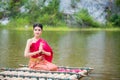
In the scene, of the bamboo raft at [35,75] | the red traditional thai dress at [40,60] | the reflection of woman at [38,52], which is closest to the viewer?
the bamboo raft at [35,75]

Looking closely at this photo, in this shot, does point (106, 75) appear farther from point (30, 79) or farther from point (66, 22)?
point (66, 22)

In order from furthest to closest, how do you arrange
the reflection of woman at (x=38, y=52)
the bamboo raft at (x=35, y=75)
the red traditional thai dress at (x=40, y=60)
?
the red traditional thai dress at (x=40, y=60), the reflection of woman at (x=38, y=52), the bamboo raft at (x=35, y=75)

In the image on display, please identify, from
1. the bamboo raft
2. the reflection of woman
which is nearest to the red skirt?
the reflection of woman

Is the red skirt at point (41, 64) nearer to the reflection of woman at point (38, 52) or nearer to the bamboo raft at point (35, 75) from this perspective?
A: the reflection of woman at point (38, 52)

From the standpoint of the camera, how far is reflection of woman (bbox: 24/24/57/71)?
11352 mm

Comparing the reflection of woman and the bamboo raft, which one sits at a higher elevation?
the reflection of woman

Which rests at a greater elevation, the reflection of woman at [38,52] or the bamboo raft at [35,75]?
the reflection of woman at [38,52]

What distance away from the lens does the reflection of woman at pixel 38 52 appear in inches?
447

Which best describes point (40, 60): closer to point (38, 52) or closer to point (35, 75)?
point (38, 52)

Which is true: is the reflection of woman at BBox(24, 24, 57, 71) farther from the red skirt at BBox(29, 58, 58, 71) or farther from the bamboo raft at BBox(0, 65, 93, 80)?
the bamboo raft at BBox(0, 65, 93, 80)

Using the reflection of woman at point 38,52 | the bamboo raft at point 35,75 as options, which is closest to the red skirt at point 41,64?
the reflection of woman at point 38,52

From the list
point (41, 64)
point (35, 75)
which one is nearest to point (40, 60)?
point (41, 64)

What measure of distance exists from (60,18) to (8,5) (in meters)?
9.00

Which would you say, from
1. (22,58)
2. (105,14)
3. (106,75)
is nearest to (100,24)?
(105,14)
